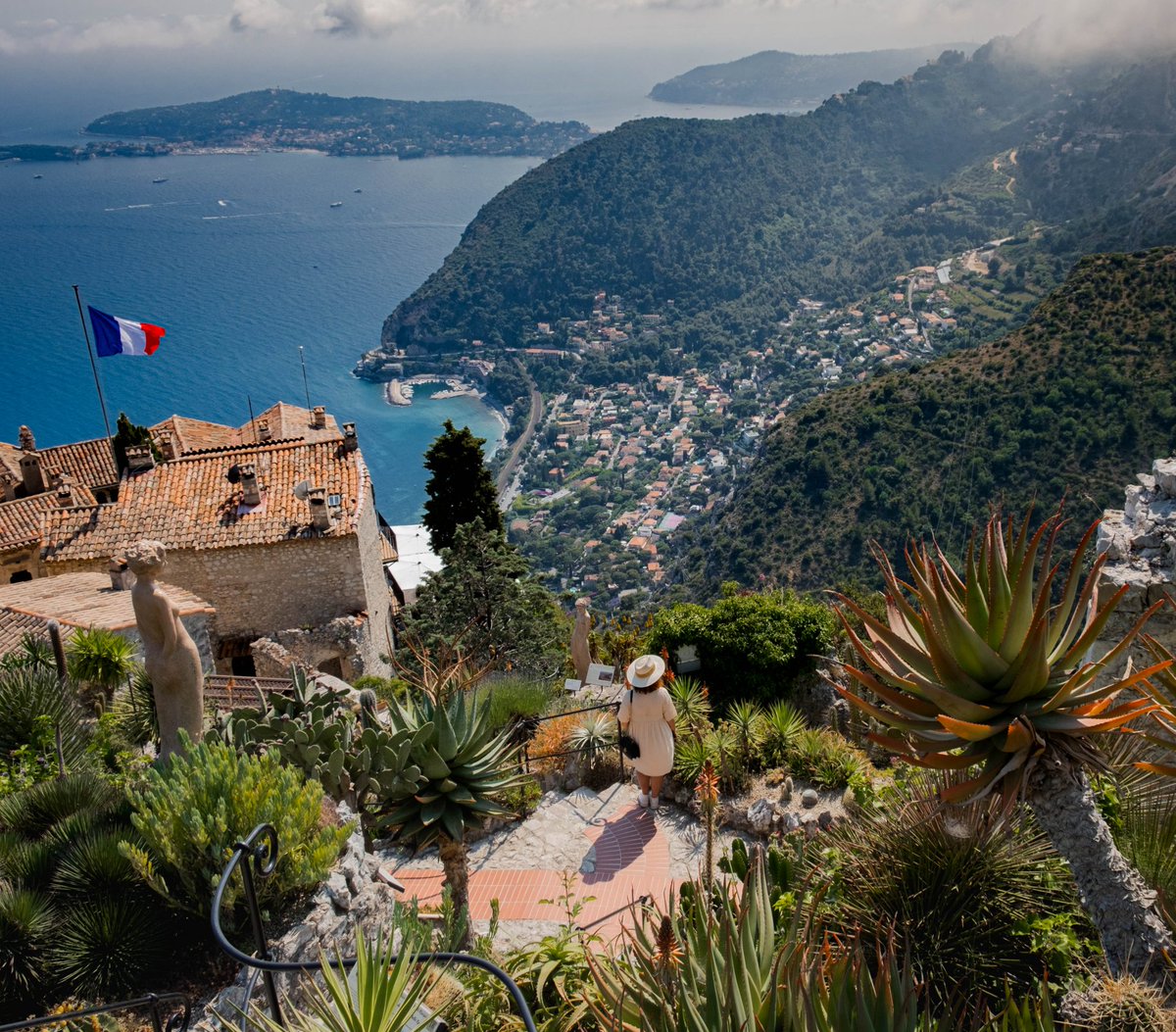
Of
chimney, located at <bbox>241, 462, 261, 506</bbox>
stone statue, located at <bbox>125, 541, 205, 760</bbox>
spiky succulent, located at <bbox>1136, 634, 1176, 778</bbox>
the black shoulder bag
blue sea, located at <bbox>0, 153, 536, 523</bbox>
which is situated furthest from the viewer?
blue sea, located at <bbox>0, 153, 536, 523</bbox>

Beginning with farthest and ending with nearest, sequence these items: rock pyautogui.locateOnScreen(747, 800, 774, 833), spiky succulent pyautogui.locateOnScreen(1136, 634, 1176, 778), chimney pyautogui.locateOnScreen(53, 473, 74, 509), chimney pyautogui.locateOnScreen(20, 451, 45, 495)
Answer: chimney pyautogui.locateOnScreen(20, 451, 45, 495), chimney pyautogui.locateOnScreen(53, 473, 74, 509), rock pyautogui.locateOnScreen(747, 800, 774, 833), spiky succulent pyautogui.locateOnScreen(1136, 634, 1176, 778)

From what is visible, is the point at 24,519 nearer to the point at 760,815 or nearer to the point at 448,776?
the point at 448,776

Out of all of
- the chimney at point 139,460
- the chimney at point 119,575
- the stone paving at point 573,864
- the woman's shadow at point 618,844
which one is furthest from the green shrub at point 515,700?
the chimney at point 139,460

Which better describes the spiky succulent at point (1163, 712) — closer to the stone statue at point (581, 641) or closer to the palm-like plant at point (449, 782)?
the palm-like plant at point (449, 782)

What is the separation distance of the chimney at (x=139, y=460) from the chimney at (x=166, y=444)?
10.3ft

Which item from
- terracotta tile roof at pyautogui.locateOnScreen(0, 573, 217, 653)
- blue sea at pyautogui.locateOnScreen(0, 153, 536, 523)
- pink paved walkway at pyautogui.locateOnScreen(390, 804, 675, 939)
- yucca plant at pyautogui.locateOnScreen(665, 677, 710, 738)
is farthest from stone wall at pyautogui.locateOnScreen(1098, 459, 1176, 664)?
blue sea at pyautogui.locateOnScreen(0, 153, 536, 523)

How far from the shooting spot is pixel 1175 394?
3344 cm

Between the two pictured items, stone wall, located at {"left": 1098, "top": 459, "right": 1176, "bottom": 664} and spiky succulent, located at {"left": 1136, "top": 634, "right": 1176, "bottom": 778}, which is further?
stone wall, located at {"left": 1098, "top": 459, "right": 1176, "bottom": 664}

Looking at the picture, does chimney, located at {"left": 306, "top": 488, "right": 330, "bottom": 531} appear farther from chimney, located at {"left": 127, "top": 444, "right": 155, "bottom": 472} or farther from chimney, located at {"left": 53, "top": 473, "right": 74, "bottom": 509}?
chimney, located at {"left": 53, "top": 473, "right": 74, "bottom": 509}

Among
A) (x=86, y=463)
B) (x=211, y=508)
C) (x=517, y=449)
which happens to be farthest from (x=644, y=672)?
(x=517, y=449)

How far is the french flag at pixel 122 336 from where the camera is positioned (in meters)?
20.9

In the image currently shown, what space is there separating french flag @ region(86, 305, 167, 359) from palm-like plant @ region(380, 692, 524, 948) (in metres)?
17.3

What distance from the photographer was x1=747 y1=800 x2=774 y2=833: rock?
796 centimetres

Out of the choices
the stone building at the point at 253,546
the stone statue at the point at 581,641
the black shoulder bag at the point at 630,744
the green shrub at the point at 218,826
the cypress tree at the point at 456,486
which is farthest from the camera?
the cypress tree at the point at 456,486
